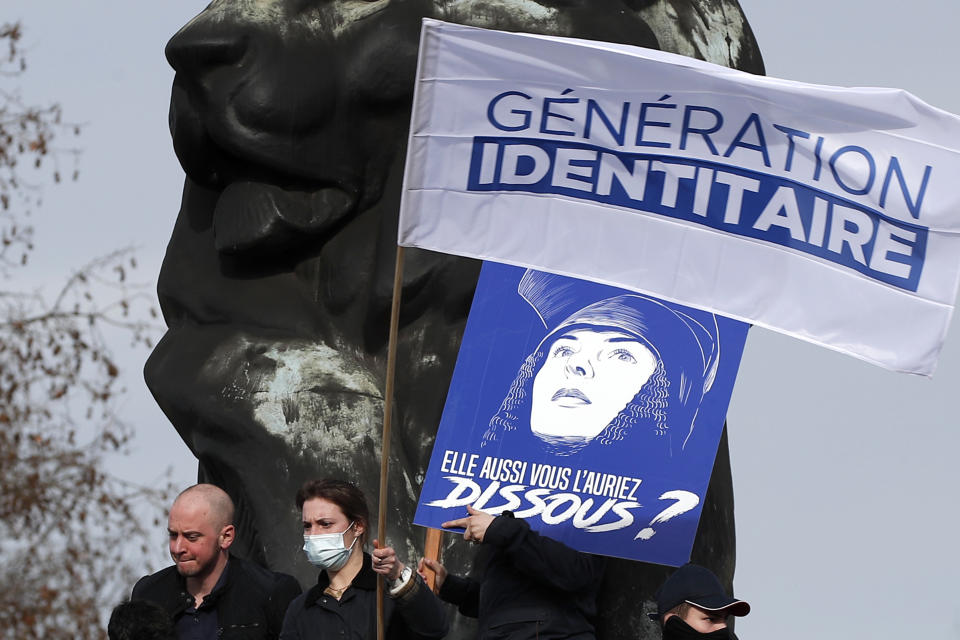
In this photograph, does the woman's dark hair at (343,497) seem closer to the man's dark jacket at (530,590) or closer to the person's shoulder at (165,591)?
the person's shoulder at (165,591)

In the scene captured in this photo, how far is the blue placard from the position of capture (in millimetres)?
9516

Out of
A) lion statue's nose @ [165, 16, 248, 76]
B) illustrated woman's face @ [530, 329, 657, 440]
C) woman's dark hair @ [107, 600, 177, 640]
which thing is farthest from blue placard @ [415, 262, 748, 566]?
woman's dark hair @ [107, 600, 177, 640]

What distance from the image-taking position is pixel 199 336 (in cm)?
1060

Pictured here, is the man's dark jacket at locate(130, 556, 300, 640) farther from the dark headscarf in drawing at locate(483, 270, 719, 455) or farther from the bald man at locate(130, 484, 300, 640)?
the dark headscarf in drawing at locate(483, 270, 719, 455)

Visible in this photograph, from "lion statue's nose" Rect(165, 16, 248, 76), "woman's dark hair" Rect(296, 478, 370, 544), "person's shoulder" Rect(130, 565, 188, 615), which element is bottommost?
"person's shoulder" Rect(130, 565, 188, 615)

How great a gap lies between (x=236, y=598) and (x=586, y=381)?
192 cm

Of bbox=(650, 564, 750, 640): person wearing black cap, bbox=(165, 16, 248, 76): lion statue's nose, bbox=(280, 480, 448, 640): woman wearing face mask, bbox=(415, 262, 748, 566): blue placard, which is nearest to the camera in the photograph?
bbox=(650, 564, 750, 640): person wearing black cap

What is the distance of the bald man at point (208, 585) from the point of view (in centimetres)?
833

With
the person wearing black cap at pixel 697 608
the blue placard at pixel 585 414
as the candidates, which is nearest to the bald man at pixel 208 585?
the blue placard at pixel 585 414

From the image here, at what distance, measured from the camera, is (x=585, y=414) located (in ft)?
32.1

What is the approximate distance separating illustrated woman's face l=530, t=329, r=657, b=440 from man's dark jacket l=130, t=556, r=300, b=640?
1513 millimetres

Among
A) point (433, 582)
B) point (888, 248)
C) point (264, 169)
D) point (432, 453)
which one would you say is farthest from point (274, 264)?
point (888, 248)

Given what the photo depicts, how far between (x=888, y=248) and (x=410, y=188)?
1.50 meters

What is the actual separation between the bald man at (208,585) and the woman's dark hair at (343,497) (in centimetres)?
26
